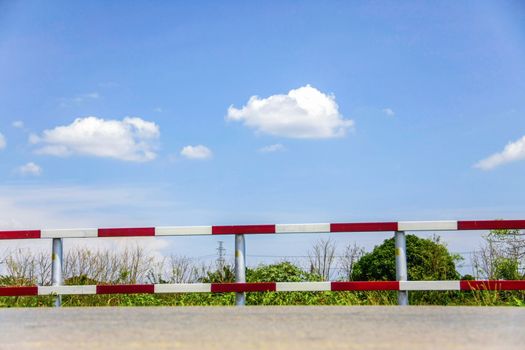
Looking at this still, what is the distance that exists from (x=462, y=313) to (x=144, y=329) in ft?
10.6

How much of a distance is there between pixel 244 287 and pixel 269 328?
3.09 metres

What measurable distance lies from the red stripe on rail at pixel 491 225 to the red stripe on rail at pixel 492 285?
0.70 metres

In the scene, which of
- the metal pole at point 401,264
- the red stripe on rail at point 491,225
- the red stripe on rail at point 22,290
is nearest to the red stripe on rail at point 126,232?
the red stripe on rail at point 22,290

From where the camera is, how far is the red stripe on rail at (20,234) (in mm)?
9938

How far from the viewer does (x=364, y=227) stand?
9.14 m

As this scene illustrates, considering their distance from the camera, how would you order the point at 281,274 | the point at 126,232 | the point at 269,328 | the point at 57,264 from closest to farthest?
the point at 269,328 → the point at 126,232 → the point at 57,264 → the point at 281,274

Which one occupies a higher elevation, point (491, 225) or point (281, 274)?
point (491, 225)

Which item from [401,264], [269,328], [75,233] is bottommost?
[269,328]

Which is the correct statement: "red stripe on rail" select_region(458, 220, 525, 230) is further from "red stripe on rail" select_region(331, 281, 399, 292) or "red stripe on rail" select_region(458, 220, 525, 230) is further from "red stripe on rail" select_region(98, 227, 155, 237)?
"red stripe on rail" select_region(98, 227, 155, 237)

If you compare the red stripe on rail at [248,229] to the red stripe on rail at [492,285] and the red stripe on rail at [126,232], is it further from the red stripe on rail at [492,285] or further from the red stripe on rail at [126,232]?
the red stripe on rail at [492,285]

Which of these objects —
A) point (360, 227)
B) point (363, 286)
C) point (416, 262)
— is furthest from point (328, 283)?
point (416, 262)

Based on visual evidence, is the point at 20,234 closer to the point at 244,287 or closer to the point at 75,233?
the point at 75,233

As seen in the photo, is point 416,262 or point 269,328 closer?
point 269,328

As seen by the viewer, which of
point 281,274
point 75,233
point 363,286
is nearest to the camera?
point 363,286
